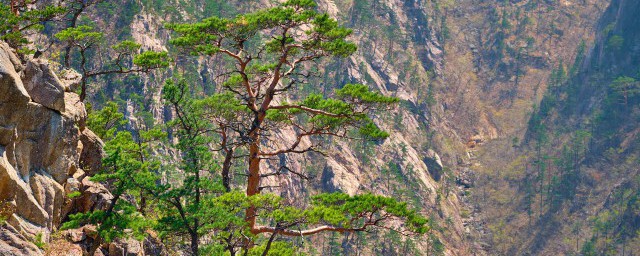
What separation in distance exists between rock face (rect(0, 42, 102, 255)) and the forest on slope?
130 feet

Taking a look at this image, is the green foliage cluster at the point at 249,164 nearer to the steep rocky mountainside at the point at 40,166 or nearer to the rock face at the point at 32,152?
the steep rocky mountainside at the point at 40,166

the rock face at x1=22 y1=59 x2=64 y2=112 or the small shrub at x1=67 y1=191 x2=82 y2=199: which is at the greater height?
the rock face at x1=22 y1=59 x2=64 y2=112

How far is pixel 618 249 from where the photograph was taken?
87.6m

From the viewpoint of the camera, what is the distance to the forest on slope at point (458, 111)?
80250 mm

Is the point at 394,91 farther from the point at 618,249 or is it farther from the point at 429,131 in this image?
the point at 618,249

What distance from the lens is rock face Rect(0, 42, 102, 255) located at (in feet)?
55.8

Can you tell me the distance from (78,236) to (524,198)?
87.4 metres

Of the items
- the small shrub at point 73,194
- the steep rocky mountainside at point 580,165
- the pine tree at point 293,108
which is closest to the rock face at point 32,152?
the small shrub at point 73,194

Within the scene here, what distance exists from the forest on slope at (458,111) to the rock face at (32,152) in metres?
39.7

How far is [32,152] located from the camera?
1830 cm

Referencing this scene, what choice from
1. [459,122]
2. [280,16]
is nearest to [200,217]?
[280,16]

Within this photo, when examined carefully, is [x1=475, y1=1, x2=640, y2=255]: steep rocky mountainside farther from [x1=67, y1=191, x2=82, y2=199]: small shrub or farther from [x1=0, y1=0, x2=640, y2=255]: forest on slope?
[x1=67, y1=191, x2=82, y2=199]: small shrub

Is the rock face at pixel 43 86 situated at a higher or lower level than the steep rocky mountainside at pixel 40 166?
higher

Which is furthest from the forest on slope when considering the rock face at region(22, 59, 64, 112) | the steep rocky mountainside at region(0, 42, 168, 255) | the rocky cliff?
the rock face at region(22, 59, 64, 112)
